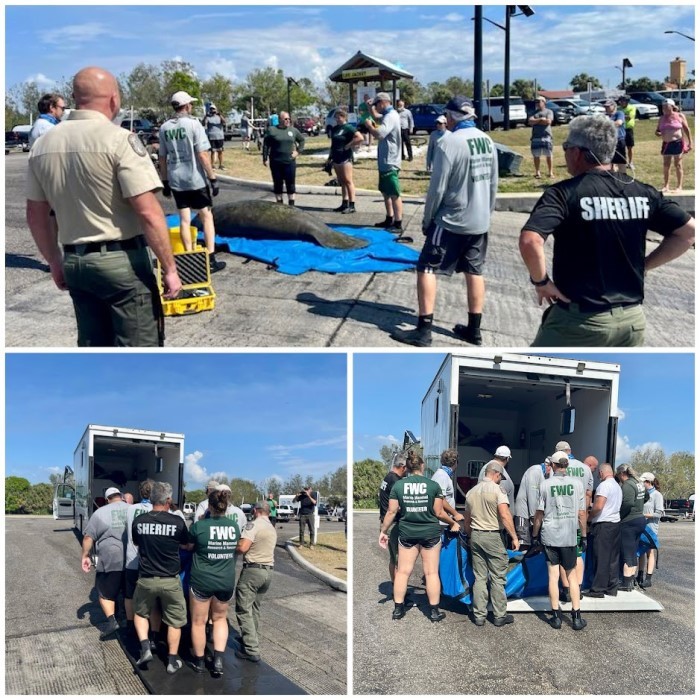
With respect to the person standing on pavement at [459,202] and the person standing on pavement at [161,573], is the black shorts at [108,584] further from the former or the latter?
the person standing on pavement at [459,202]

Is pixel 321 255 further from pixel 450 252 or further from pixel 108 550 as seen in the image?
pixel 108 550

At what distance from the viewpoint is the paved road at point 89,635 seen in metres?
5.09

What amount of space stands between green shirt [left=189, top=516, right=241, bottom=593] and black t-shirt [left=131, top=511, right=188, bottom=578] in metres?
0.12

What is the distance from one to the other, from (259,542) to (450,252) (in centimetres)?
281

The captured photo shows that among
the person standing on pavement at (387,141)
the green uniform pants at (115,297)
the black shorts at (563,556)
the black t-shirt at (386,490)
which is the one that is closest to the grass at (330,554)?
the black t-shirt at (386,490)

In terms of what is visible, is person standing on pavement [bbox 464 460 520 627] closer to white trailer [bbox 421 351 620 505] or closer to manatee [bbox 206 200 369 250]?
white trailer [bbox 421 351 620 505]

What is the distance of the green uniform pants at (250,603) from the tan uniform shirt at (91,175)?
2948mm

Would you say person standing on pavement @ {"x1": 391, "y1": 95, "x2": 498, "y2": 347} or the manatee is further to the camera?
the manatee

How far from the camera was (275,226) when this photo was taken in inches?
396

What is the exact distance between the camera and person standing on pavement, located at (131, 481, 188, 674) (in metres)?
5.37

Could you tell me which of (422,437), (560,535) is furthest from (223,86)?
(560,535)

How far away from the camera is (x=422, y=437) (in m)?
10.4

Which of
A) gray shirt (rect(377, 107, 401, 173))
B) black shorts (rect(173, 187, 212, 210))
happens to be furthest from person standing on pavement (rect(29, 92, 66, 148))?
gray shirt (rect(377, 107, 401, 173))

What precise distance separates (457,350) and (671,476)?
16.5 ft
